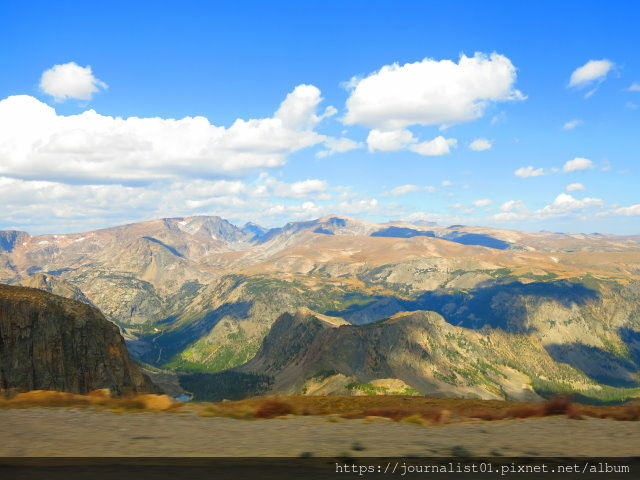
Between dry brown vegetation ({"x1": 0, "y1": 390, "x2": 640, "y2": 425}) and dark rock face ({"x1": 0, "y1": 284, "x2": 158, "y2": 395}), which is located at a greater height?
dry brown vegetation ({"x1": 0, "y1": 390, "x2": 640, "y2": 425})

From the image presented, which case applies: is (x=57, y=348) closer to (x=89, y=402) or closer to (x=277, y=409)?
(x=89, y=402)

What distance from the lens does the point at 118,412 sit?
53.6 feet

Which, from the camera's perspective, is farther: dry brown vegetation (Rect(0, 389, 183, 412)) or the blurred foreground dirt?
dry brown vegetation (Rect(0, 389, 183, 412))

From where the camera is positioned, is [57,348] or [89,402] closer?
[89,402]

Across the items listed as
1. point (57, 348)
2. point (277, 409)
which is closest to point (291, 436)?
point (277, 409)

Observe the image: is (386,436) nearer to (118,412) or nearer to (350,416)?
(350,416)

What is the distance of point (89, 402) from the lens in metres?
17.8

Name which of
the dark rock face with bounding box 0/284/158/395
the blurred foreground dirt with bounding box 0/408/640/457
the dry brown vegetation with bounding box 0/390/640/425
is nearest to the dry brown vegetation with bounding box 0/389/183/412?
the dry brown vegetation with bounding box 0/390/640/425

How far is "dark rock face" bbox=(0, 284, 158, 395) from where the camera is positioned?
122m

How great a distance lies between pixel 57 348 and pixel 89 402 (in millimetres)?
130622

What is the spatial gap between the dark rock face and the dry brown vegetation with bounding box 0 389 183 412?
353 ft

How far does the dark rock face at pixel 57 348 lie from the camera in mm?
122375

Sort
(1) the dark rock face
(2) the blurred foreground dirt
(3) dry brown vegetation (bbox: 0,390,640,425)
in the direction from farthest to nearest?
(1) the dark rock face
(3) dry brown vegetation (bbox: 0,390,640,425)
(2) the blurred foreground dirt

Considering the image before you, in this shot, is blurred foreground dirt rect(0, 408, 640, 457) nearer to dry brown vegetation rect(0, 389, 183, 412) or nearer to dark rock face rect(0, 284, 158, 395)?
dry brown vegetation rect(0, 389, 183, 412)
